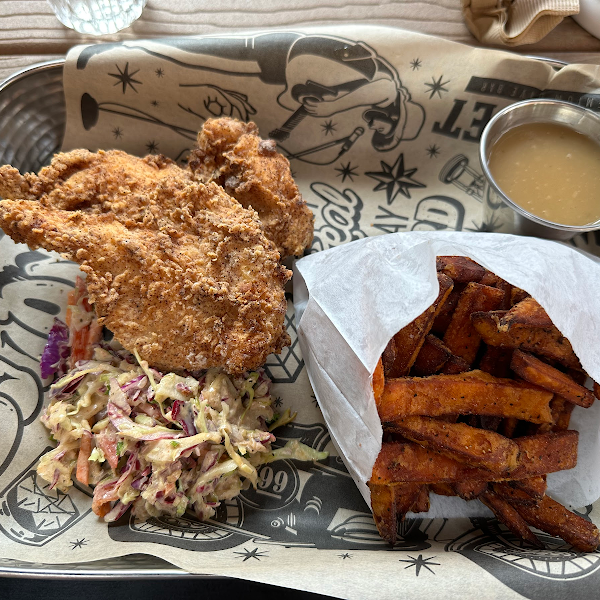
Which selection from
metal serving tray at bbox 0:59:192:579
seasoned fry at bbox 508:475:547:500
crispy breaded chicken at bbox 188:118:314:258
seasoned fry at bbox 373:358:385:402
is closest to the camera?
seasoned fry at bbox 373:358:385:402

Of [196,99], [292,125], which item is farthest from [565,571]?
[196,99]

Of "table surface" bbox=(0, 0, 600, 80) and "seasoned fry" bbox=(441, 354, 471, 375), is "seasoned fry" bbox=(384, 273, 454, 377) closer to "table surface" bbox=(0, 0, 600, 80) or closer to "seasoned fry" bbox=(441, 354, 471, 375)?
"seasoned fry" bbox=(441, 354, 471, 375)

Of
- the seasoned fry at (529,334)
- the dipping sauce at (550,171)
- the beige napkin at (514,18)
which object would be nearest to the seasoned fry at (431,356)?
the seasoned fry at (529,334)

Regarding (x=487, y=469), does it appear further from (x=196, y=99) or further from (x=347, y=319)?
(x=196, y=99)

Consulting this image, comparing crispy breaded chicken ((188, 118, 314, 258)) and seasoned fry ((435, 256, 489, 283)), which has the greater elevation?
crispy breaded chicken ((188, 118, 314, 258))

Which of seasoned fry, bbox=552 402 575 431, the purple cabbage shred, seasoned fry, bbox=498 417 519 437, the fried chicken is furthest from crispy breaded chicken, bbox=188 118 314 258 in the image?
seasoned fry, bbox=552 402 575 431

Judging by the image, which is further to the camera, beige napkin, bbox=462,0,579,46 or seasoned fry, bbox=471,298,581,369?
beige napkin, bbox=462,0,579,46

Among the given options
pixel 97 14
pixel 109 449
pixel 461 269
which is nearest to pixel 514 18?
pixel 461 269
